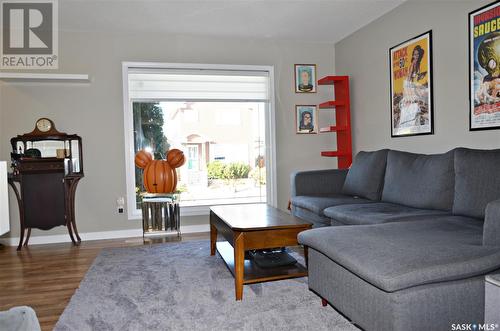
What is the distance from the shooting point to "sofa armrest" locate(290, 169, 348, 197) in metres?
4.11

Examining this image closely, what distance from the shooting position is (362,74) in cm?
454

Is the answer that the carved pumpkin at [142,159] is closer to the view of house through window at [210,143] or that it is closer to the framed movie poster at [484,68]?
the view of house through window at [210,143]

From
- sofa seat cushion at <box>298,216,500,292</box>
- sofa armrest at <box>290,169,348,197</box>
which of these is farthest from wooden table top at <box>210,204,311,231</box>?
sofa armrest at <box>290,169,348,197</box>

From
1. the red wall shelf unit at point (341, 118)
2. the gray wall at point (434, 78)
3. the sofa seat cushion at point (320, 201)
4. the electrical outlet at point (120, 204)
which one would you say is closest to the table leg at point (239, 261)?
the sofa seat cushion at point (320, 201)

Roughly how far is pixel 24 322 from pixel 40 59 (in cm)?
425

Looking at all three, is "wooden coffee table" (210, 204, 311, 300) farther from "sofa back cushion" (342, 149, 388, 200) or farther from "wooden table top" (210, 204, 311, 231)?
"sofa back cushion" (342, 149, 388, 200)

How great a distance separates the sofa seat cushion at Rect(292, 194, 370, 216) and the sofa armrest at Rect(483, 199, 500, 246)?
64.3 inches

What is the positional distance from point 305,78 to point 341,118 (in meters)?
0.72

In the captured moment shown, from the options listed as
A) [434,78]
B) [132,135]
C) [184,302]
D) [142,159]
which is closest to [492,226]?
[184,302]

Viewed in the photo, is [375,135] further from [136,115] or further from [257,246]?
[136,115]

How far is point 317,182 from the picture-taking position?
4.15m

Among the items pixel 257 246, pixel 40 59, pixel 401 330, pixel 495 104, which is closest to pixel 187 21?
pixel 40 59

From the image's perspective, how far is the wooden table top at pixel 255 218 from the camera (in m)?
2.52

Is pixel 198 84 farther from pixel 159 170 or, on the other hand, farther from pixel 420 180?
pixel 420 180
